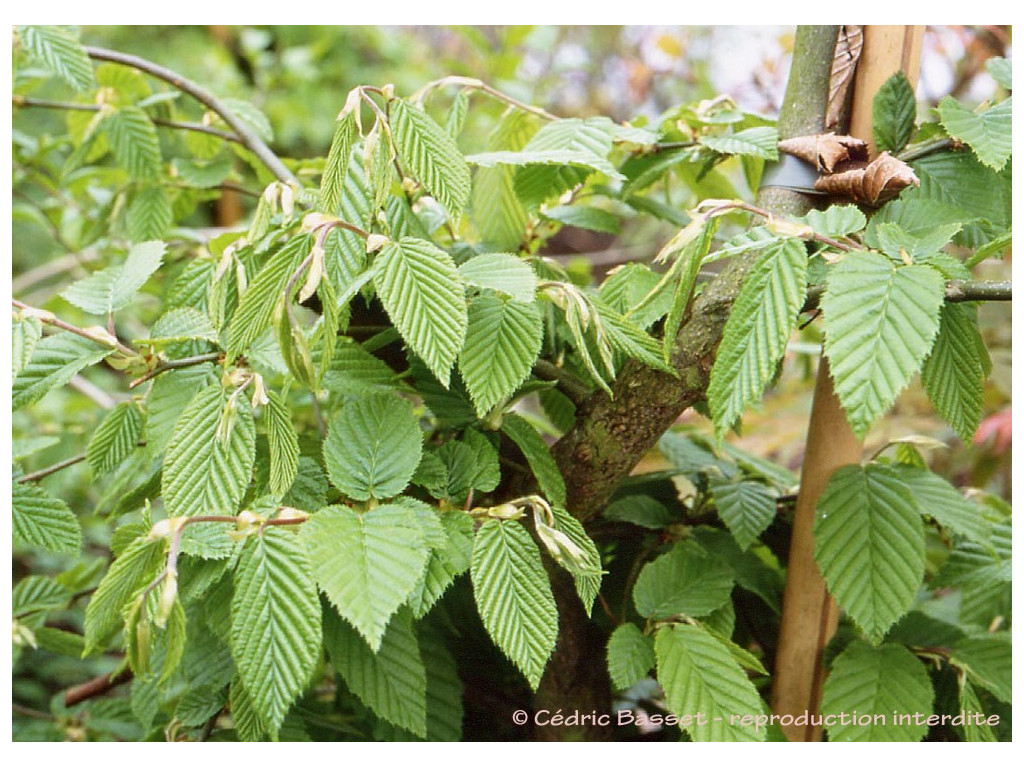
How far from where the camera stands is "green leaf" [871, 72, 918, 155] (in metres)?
0.53

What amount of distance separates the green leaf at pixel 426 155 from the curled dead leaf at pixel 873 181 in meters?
0.24

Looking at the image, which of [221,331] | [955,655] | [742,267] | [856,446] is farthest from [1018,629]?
[221,331]

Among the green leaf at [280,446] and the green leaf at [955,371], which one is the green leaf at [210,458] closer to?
the green leaf at [280,446]

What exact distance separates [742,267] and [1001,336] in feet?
2.36

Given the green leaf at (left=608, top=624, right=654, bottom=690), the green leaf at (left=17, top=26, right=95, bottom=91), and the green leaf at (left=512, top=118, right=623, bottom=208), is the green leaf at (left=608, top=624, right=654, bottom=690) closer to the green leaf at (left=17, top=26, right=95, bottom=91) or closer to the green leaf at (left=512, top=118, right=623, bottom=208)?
the green leaf at (left=512, top=118, right=623, bottom=208)

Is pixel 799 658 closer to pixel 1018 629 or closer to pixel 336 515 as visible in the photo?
pixel 1018 629

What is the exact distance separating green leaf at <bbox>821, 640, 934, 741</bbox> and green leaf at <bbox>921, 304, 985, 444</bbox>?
189mm

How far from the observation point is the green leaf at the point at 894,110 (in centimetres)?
53

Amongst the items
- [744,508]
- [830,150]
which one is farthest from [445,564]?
[830,150]

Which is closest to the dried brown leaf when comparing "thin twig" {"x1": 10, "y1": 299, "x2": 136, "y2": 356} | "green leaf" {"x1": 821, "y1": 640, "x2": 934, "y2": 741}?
"green leaf" {"x1": 821, "y1": 640, "x2": 934, "y2": 741}

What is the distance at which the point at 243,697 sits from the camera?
1.58 feet

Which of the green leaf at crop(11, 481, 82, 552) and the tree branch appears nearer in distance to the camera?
the green leaf at crop(11, 481, 82, 552)

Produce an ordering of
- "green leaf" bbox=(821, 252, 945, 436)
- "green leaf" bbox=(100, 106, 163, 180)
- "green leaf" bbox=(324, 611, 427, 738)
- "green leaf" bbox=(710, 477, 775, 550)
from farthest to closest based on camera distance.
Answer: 1. "green leaf" bbox=(100, 106, 163, 180)
2. "green leaf" bbox=(710, 477, 775, 550)
3. "green leaf" bbox=(324, 611, 427, 738)
4. "green leaf" bbox=(821, 252, 945, 436)
